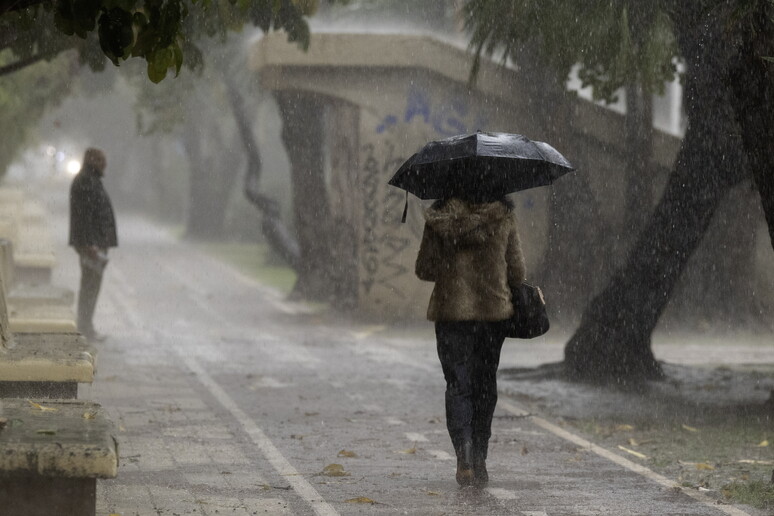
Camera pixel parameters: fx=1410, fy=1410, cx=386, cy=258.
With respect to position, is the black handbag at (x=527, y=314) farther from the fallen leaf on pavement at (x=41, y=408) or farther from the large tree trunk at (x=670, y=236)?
the large tree trunk at (x=670, y=236)

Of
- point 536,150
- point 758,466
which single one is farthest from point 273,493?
point 758,466

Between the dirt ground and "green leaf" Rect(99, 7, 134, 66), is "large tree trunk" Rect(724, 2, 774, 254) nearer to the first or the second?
the dirt ground

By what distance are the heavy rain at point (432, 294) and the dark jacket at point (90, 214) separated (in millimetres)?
36

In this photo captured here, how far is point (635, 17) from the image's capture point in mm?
11414

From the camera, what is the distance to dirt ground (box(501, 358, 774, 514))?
28.6ft

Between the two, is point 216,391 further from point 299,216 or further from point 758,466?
point 299,216

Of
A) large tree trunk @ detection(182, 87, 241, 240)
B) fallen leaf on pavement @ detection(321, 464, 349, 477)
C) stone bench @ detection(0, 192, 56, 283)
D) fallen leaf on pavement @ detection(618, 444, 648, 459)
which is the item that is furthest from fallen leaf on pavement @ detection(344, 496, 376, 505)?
large tree trunk @ detection(182, 87, 241, 240)

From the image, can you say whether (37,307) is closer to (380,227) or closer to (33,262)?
(33,262)

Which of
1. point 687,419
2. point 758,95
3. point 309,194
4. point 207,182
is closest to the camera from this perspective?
point 758,95

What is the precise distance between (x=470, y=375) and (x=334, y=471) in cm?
110

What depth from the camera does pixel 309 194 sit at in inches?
885

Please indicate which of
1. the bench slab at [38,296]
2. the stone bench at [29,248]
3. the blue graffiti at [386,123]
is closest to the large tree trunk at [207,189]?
the stone bench at [29,248]

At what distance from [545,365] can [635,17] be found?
3796 mm

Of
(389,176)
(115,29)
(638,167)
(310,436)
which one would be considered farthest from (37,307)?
(638,167)
